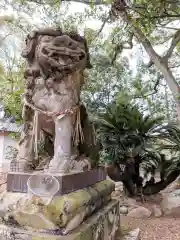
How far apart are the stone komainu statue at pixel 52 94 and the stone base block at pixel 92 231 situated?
390 millimetres

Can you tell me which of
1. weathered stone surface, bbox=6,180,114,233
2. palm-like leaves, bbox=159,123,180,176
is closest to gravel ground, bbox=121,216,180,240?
palm-like leaves, bbox=159,123,180,176

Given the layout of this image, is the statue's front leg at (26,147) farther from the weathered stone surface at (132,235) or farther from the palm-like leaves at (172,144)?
the palm-like leaves at (172,144)

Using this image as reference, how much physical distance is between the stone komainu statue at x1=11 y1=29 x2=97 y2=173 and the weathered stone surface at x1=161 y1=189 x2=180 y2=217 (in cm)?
362

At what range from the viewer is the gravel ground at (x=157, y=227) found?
4.00 metres

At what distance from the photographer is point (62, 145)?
1852 millimetres

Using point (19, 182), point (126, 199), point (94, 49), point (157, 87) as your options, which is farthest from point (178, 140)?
point (19, 182)

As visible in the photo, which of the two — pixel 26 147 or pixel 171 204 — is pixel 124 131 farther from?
pixel 26 147

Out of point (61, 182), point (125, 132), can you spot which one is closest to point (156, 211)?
point (125, 132)

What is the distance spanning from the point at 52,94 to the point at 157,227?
337cm

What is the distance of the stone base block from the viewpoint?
1537 millimetres

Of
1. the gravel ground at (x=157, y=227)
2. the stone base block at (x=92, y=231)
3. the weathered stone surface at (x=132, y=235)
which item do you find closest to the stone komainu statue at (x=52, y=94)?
the stone base block at (x=92, y=231)

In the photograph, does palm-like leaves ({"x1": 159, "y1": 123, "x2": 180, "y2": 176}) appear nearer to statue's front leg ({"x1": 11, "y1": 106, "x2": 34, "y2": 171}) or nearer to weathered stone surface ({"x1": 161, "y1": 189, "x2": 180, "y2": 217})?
weathered stone surface ({"x1": 161, "y1": 189, "x2": 180, "y2": 217})

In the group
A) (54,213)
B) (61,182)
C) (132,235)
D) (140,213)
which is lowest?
(140,213)

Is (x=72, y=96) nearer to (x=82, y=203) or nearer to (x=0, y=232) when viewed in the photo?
(x=82, y=203)
